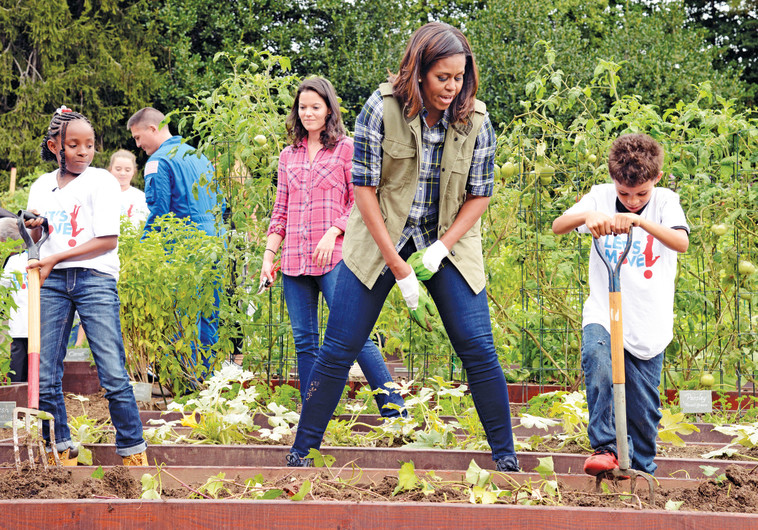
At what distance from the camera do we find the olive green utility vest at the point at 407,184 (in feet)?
9.44

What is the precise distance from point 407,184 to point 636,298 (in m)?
0.89

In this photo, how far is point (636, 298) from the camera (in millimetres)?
2928

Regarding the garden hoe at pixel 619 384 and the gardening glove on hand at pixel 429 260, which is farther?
the gardening glove on hand at pixel 429 260

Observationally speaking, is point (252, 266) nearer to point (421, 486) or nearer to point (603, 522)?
point (421, 486)

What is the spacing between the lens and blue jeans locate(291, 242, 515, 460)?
2.90 metres

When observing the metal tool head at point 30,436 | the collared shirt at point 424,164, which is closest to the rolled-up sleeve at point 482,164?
the collared shirt at point 424,164

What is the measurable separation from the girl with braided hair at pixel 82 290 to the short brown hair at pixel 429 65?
4.31 feet

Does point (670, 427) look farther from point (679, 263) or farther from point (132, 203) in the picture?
point (132, 203)

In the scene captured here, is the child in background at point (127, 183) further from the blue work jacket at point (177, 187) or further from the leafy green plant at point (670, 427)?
the leafy green plant at point (670, 427)

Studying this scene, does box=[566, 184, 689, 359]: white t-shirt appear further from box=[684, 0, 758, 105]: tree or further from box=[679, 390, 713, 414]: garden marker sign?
box=[684, 0, 758, 105]: tree

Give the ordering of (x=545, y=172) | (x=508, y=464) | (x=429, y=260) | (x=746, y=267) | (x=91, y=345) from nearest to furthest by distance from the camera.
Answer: (x=429, y=260) → (x=508, y=464) → (x=91, y=345) → (x=746, y=267) → (x=545, y=172)

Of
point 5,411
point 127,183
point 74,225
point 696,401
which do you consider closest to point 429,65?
point 74,225

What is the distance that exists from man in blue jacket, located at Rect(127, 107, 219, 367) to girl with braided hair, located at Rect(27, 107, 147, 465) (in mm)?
1884

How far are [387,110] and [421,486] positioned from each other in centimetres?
125
